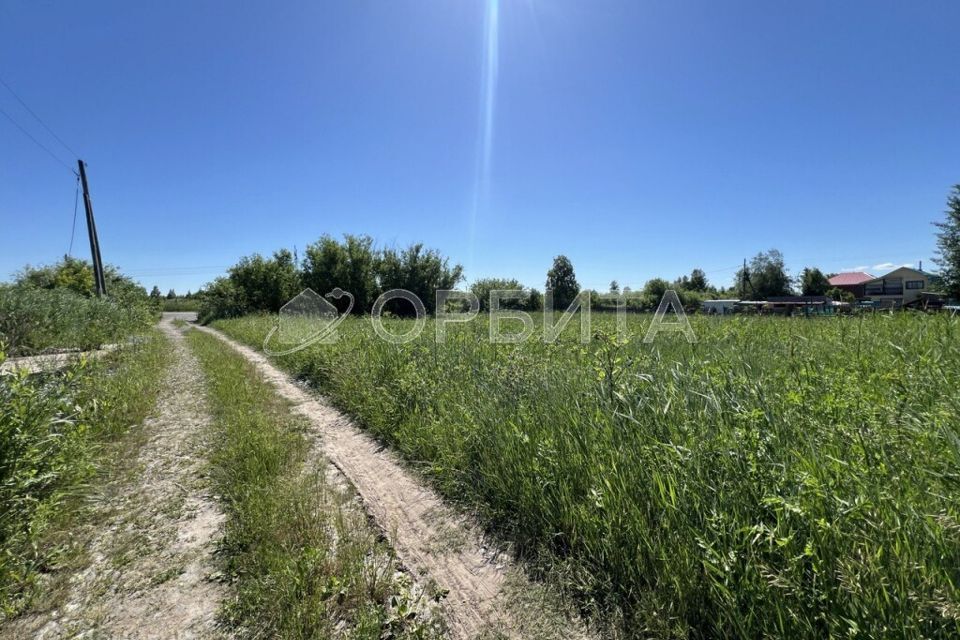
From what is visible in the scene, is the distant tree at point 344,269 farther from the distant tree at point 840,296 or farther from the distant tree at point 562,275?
the distant tree at point 840,296

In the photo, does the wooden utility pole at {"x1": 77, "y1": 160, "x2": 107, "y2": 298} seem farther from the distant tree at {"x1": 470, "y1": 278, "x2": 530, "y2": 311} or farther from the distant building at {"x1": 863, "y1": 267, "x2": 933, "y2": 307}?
the distant building at {"x1": 863, "y1": 267, "x2": 933, "y2": 307}

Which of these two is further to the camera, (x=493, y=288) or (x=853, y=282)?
(x=853, y=282)

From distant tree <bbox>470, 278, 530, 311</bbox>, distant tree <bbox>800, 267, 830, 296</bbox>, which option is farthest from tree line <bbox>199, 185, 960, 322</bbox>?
distant tree <bbox>800, 267, 830, 296</bbox>

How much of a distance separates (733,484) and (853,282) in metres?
82.1

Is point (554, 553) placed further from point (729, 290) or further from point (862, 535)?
point (729, 290)

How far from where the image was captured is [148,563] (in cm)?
208

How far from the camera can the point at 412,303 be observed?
82.1ft

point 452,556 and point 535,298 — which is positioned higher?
point 535,298

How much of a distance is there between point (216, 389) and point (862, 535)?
7.37 metres

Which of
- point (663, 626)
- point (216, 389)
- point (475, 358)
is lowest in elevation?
point (663, 626)

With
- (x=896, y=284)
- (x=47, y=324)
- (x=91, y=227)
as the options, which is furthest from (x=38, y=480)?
(x=896, y=284)

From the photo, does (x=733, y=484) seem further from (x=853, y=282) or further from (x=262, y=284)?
(x=853, y=282)

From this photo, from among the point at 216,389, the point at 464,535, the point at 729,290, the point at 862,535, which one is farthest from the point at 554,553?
the point at 729,290

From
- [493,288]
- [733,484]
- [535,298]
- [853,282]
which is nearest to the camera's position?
[733,484]
